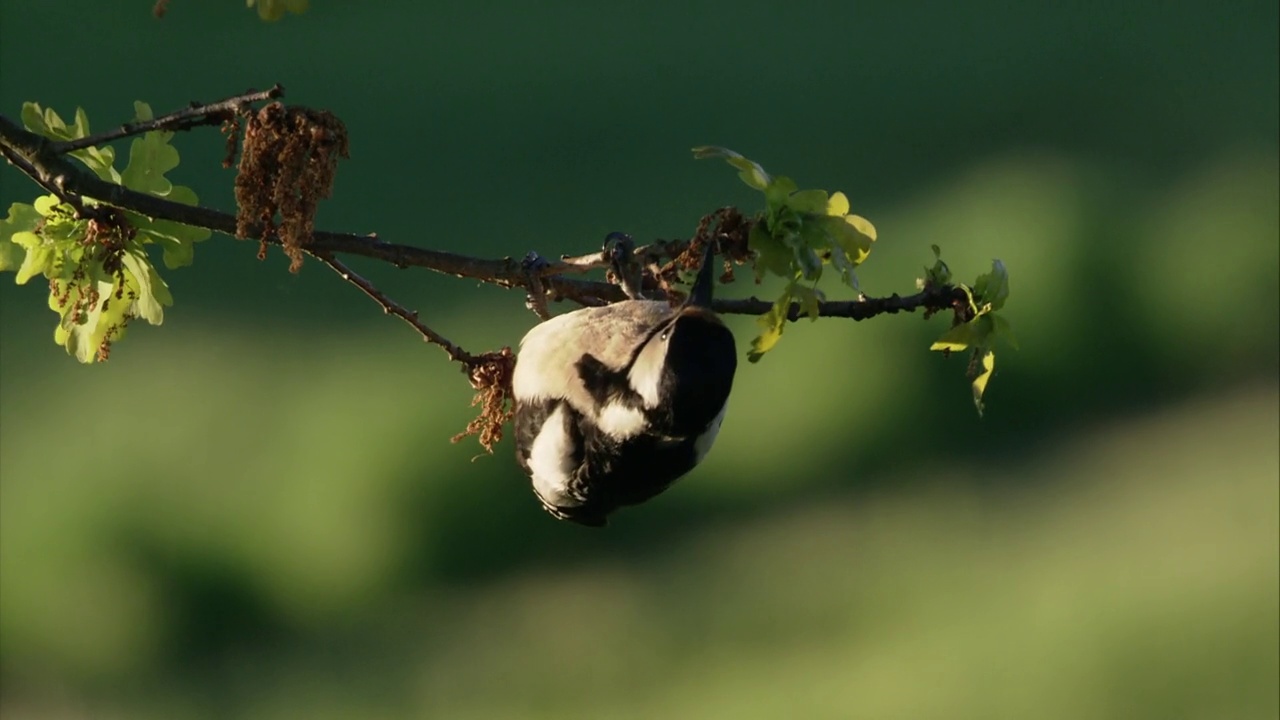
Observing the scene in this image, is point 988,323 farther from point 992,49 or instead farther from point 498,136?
point 992,49

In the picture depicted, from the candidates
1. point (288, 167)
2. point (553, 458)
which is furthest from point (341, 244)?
point (553, 458)

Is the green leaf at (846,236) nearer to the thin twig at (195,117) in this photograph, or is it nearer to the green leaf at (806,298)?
the green leaf at (806,298)

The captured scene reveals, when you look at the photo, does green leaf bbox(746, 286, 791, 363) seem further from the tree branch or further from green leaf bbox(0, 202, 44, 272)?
green leaf bbox(0, 202, 44, 272)

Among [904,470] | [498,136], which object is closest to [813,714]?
[904,470]

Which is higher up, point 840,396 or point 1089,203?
point 1089,203

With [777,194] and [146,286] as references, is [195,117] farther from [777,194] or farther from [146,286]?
[777,194]

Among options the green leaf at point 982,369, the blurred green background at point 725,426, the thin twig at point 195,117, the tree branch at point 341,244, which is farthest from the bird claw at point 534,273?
the blurred green background at point 725,426
